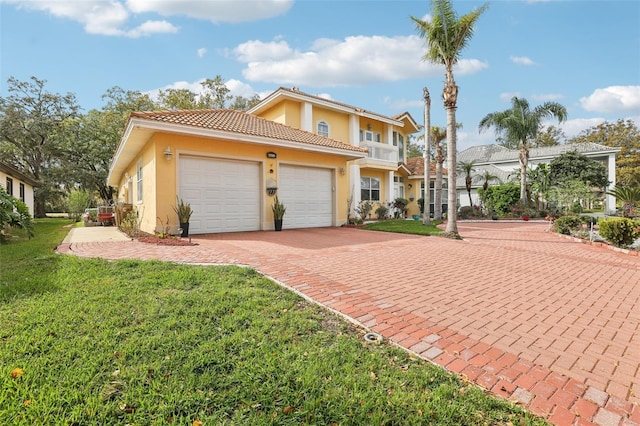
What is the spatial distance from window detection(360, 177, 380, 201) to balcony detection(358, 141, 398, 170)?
→ 4.48 feet

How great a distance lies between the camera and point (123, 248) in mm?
7273

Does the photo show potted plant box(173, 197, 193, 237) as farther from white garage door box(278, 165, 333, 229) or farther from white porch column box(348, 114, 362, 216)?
white porch column box(348, 114, 362, 216)

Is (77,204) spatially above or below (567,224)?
above

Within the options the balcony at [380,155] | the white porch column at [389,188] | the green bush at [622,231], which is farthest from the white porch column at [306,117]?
the green bush at [622,231]

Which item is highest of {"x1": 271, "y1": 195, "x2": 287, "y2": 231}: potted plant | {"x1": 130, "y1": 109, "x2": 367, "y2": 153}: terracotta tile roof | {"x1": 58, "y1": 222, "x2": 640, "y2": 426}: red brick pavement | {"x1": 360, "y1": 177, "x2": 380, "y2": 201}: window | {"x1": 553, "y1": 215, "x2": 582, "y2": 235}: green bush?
{"x1": 130, "y1": 109, "x2": 367, "y2": 153}: terracotta tile roof

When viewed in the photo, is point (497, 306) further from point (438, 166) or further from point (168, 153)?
point (438, 166)

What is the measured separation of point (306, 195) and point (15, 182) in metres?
18.6

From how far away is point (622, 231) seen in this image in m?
9.01

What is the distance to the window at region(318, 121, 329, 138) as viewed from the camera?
18547 mm

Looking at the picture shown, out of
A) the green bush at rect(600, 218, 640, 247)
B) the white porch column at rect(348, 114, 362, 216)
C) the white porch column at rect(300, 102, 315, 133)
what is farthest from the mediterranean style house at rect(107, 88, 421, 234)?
the green bush at rect(600, 218, 640, 247)

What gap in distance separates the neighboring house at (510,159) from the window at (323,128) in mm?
14777

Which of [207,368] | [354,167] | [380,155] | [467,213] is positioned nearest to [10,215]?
[207,368]

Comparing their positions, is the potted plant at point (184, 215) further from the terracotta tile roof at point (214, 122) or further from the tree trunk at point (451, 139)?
the tree trunk at point (451, 139)

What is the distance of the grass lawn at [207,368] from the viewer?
77.5 inches
